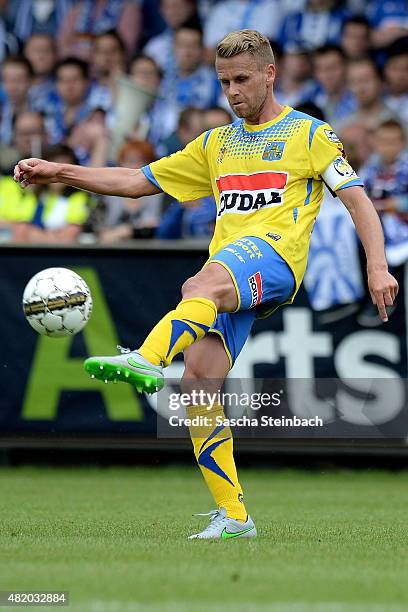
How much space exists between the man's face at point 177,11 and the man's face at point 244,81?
8.79m

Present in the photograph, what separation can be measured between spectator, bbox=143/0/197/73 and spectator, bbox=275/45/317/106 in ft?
5.57

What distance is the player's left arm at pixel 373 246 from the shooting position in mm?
5676

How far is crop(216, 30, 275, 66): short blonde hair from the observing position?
238 inches

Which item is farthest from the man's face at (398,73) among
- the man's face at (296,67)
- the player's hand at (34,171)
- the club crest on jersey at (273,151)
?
the player's hand at (34,171)

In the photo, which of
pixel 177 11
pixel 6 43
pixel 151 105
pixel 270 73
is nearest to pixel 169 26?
pixel 177 11

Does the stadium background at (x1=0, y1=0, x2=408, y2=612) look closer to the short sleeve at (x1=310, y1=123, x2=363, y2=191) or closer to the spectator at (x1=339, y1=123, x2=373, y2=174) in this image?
the spectator at (x1=339, y1=123, x2=373, y2=174)

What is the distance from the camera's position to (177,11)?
14727 mm

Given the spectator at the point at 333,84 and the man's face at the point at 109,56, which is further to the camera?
the man's face at the point at 109,56

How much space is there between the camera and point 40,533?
6.43m

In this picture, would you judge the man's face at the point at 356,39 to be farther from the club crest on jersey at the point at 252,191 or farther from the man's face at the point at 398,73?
the club crest on jersey at the point at 252,191

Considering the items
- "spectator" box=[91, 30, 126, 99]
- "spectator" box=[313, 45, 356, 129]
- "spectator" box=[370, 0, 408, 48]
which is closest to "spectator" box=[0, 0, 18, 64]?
"spectator" box=[91, 30, 126, 99]

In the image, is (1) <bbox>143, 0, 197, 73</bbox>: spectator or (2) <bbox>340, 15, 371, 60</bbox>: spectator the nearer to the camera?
(2) <bbox>340, 15, 371, 60</bbox>: spectator

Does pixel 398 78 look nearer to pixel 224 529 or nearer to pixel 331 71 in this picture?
pixel 331 71

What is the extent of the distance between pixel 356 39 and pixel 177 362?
5.07 m
